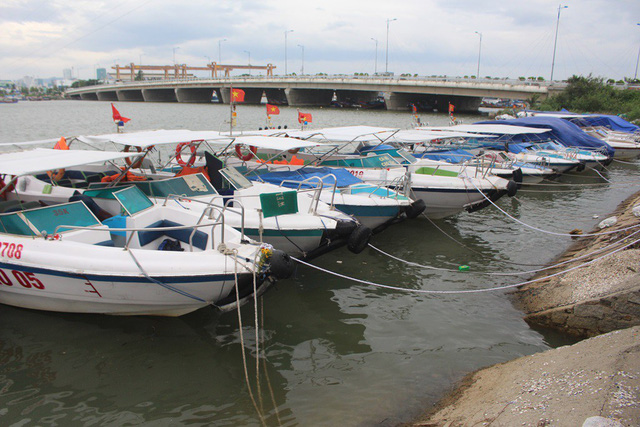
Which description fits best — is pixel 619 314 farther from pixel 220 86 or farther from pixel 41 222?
pixel 220 86

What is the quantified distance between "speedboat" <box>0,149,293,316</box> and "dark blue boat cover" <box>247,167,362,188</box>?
15.8 ft

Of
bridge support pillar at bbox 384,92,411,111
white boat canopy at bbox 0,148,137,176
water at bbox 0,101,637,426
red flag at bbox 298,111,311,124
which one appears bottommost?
water at bbox 0,101,637,426

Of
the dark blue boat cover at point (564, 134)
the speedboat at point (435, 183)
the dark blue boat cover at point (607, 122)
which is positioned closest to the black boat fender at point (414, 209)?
the speedboat at point (435, 183)

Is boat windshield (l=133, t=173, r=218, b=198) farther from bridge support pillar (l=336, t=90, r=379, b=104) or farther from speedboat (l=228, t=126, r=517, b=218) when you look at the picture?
bridge support pillar (l=336, t=90, r=379, b=104)

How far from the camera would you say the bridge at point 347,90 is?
178 feet

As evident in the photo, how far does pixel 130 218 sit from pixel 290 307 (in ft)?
10.9

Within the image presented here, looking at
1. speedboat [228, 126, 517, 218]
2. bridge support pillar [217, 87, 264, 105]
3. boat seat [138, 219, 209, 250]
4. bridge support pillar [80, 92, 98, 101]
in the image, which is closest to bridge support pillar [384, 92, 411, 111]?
bridge support pillar [217, 87, 264, 105]

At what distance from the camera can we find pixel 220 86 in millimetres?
70000

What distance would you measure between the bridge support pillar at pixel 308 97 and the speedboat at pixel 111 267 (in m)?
69.7

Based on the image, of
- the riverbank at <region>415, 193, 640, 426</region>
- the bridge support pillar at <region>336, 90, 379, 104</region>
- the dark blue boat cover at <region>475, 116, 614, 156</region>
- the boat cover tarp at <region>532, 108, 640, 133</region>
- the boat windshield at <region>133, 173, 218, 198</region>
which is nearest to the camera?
the riverbank at <region>415, 193, 640, 426</region>

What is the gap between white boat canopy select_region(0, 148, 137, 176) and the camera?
7095mm

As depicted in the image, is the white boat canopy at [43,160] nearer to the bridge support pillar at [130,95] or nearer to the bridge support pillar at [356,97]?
the bridge support pillar at [356,97]

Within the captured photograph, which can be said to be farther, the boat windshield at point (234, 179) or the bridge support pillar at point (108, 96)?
the bridge support pillar at point (108, 96)

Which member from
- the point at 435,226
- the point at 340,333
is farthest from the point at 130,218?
the point at 435,226
